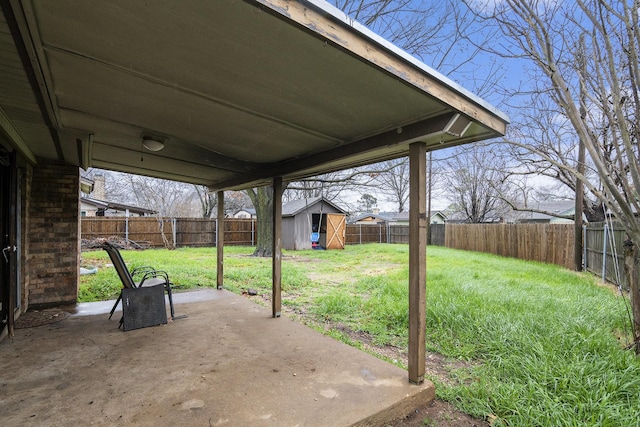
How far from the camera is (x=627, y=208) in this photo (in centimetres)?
295

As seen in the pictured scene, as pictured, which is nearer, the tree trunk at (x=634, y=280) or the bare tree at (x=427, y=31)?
the tree trunk at (x=634, y=280)

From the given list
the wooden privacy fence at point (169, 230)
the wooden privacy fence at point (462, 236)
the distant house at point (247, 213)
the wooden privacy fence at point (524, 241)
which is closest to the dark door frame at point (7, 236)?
the wooden privacy fence at point (462, 236)

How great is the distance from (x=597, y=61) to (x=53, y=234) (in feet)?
22.2

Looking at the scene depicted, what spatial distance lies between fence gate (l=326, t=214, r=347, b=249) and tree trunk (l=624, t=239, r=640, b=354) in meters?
13.3

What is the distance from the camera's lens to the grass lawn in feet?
7.40

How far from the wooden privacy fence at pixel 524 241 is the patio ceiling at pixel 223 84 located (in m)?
9.01

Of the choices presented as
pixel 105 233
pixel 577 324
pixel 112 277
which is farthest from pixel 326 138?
pixel 105 233

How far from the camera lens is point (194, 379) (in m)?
2.45

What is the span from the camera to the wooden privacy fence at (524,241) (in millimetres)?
9289

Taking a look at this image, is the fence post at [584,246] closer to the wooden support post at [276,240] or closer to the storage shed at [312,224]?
the wooden support post at [276,240]

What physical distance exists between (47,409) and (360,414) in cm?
195

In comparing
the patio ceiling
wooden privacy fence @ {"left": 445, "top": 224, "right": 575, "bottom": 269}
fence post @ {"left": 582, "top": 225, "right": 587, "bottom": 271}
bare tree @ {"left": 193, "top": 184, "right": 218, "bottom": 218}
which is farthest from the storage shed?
the patio ceiling

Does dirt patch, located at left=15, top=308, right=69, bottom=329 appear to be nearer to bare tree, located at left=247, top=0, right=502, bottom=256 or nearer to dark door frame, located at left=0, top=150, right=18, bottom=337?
dark door frame, located at left=0, top=150, right=18, bottom=337

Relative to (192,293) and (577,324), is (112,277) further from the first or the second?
(577,324)
